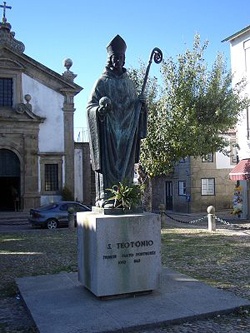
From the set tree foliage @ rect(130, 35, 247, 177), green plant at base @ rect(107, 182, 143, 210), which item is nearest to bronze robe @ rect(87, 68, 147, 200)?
green plant at base @ rect(107, 182, 143, 210)

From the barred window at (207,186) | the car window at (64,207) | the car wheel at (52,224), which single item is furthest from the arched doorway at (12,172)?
the barred window at (207,186)

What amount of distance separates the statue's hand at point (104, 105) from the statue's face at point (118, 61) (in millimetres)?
691

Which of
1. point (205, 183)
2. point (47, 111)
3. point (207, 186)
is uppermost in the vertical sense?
point (47, 111)

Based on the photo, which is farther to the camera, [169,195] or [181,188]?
[169,195]

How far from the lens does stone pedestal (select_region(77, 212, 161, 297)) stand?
5516 millimetres

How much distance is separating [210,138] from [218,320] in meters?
13.8

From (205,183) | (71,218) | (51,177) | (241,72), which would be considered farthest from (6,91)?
(241,72)

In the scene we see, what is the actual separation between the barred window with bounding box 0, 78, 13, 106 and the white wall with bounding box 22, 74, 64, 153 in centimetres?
85

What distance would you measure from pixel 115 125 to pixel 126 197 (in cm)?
114

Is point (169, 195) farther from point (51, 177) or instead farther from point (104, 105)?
point (104, 105)

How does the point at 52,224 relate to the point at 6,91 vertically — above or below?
below

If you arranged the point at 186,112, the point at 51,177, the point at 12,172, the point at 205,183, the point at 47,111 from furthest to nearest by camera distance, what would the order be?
1. the point at 205,183
2. the point at 51,177
3. the point at 47,111
4. the point at 12,172
5. the point at 186,112

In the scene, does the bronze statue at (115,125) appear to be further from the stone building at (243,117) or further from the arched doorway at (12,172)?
the arched doorway at (12,172)

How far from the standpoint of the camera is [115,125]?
20.6 ft
